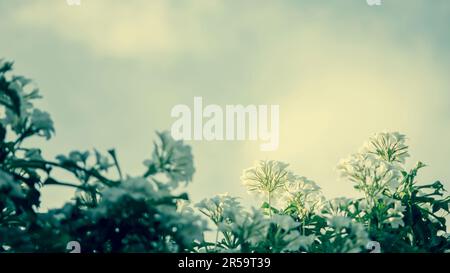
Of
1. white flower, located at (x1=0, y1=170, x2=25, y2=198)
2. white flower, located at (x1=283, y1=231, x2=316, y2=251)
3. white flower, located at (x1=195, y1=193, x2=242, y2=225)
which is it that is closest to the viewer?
white flower, located at (x1=0, y1=170, x2=25, y2=198)

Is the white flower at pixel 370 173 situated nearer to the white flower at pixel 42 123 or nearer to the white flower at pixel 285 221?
the white flower at pixel 285 221

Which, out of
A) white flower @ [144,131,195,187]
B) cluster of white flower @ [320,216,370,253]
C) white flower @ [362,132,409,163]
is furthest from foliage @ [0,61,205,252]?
white flower @ [362,132,409,163]

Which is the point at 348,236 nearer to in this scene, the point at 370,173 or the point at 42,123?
the point at 370,173

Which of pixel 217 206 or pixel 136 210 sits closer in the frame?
pixel 136 210

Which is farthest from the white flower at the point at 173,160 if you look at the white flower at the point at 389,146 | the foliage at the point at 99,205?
the white flower at the point at 389,146

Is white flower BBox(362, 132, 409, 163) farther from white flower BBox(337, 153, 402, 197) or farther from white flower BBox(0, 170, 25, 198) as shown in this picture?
white flower BBox(0, 170, 25, 198)

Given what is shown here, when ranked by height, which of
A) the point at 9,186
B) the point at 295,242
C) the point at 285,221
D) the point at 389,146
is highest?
the point at 389,146

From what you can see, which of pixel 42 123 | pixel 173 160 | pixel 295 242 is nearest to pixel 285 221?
pixel 295 242

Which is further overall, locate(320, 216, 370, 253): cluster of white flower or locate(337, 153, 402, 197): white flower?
locate(337, 153, 402, 197): white flower

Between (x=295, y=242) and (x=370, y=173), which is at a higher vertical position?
(x=370, y=173)

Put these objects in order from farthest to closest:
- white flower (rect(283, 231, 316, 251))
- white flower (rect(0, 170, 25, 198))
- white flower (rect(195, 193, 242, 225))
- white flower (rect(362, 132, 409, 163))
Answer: white flower (rect(362, 132, 409, 163)) < white flower (rect(195, 193, 242, 225)) < white flower (rect(283, 231, 316, 251)) < white flower (rect(0, 170, 25, 198))

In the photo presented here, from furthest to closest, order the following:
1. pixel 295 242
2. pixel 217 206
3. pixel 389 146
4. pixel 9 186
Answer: pixel 389 146 → pixel 217 206 → pixel 295 242 → pixel 9 186
